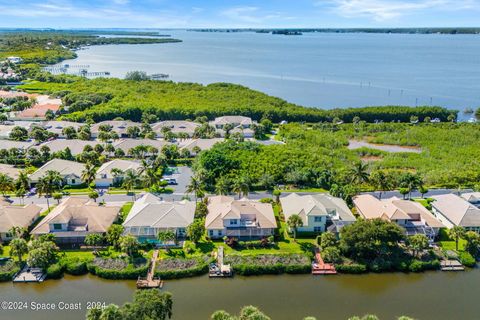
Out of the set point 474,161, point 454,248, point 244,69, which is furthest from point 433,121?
point 244,69

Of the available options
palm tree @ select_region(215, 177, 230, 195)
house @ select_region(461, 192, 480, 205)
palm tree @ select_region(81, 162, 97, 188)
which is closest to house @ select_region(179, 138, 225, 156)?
palm tree @ select_region(215, 177, 230, 195)

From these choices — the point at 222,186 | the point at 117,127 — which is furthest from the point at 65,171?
the point at 117,127

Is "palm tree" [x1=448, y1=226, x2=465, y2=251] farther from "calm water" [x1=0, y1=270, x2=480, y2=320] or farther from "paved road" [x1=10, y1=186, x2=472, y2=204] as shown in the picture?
"paved road" [x1=10, y1=186, x2=472, y2=204]

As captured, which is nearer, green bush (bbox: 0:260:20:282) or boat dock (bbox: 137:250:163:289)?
boat dock (bbox: 137:250:163:289)

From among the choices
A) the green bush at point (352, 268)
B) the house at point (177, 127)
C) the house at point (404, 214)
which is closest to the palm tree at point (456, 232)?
the house at point (404, 214)

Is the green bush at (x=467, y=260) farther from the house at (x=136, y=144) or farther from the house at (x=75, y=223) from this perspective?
the house at (x=136, y=144)

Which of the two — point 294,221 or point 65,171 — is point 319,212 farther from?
point 65,171
